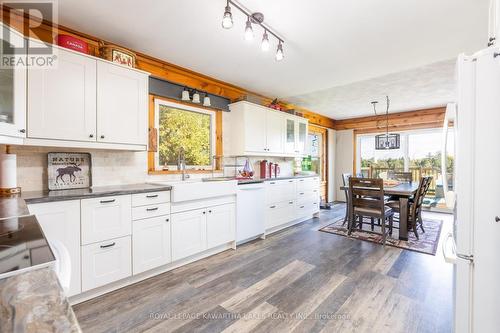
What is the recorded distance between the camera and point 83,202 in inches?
75.2

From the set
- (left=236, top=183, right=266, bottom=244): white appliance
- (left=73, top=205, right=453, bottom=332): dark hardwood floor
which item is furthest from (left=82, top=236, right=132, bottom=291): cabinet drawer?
(left=236, top=183, right=266, bottom=244): white appliance

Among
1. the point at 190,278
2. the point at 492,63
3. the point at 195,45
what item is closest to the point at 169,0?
the point at 195,45

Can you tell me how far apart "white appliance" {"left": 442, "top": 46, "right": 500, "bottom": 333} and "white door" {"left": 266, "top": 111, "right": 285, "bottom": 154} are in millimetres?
2936

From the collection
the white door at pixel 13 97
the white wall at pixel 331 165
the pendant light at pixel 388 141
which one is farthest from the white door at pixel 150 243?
the white wall at pixel 331 165

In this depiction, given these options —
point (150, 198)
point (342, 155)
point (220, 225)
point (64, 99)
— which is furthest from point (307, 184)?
point (64, 99)

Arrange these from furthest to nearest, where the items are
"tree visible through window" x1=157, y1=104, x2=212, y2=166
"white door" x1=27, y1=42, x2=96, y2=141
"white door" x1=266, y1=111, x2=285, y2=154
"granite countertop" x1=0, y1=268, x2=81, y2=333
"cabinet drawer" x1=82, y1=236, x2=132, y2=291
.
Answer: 1. "white door" x1=266, y1=111, x2=285, y2=154
2. "tree visible through window" x1=157, y1=104, x2=212, y2=166
3. "cabinet drawer" x1=82, y1=236, x2=132, y2=291
4. "white door" x1=27, y1=42, x2=96, y2=141
5. "granite countertop" x1=0, y1=268, x2=81, y2=333

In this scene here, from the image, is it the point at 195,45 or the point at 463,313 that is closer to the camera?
the point at 463,313

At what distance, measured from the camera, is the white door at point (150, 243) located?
221cm

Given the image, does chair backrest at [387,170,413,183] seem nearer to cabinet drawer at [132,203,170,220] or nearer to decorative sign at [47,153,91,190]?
cabinet drawer at [132,203,170,220]

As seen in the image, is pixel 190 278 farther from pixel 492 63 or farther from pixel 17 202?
pixel 492 63

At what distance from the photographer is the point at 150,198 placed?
2311 mm

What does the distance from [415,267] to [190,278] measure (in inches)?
96.9

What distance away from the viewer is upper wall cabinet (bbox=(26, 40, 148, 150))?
1.86 m

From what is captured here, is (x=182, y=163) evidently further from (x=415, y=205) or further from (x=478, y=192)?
(x=415, y=205)
